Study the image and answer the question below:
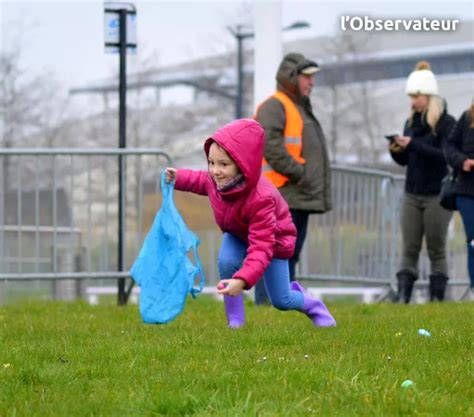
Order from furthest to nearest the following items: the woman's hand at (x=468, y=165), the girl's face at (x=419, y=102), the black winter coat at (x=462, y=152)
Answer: the girl's face at (x=419, y=102)
the black winter coat at (x=462, y=152)
the woman's hand at (x=468, y=165)

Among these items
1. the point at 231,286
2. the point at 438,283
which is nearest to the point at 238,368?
the point at 231,286

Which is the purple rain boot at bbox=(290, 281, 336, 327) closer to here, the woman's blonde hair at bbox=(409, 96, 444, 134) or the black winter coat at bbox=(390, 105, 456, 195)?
the black winter coat at bbox=(390, 105, 456, 195)

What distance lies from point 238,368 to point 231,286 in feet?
3.18

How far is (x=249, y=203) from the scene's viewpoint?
7594mm

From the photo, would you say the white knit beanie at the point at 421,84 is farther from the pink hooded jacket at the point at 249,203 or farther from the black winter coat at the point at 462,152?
the pink hooded jacket at the point at 249,203

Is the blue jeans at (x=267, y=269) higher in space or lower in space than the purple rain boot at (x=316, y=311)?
higher

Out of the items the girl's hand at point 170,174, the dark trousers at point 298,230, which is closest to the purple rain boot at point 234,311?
the girl's hand at point 170,174

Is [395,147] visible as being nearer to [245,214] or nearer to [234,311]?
[234,311]

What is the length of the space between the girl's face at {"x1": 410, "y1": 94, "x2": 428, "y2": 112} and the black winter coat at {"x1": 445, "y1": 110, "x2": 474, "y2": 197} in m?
0.80

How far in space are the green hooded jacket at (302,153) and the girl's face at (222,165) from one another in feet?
9.35

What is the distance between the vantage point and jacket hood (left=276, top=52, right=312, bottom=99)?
10414 millimetres

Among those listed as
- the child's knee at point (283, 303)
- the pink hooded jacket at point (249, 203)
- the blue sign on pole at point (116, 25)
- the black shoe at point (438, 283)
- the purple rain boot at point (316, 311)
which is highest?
the blue sign on pole at point (116, 25)

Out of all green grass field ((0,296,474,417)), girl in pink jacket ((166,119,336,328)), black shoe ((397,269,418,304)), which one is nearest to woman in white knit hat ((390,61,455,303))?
black shoe ((397,269,418,304))

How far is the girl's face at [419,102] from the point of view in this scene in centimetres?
1169
